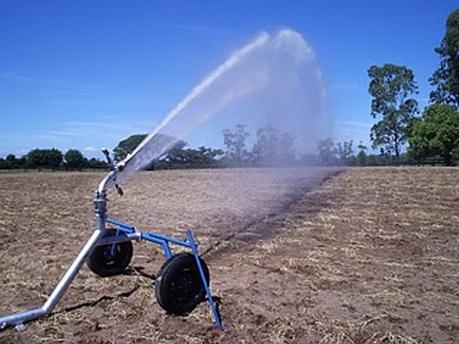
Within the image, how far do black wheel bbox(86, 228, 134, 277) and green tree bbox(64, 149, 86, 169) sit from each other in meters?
54.4

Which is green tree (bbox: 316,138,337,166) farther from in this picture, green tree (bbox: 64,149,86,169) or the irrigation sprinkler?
green tree (bbox: 64,149,86,169)

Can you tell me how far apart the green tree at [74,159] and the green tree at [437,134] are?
1681 inches

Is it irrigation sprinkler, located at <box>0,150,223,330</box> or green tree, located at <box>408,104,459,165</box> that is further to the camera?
green tree, located at <box>408,104,459,165</box>

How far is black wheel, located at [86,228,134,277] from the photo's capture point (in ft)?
24.7

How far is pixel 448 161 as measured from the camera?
5978 centimetres

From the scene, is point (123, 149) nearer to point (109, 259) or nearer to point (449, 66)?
point (109, 259)

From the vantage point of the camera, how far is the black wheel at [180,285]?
5863mm

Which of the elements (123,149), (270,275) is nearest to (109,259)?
(270,275)

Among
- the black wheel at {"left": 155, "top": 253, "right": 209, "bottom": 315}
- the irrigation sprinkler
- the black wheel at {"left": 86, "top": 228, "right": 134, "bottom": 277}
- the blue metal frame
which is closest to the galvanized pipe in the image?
the irrigation sprinkler

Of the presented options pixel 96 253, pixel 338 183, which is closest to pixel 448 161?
pixel 338 183

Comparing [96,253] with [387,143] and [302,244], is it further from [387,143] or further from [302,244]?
[387,143]

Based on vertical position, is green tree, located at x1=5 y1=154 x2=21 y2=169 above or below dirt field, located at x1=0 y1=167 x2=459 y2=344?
above

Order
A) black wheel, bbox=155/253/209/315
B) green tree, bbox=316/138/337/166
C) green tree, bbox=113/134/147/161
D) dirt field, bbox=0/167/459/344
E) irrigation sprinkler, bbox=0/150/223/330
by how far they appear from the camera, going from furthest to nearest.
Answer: green tree, bbox=316/138/337/166 < green tree, bbox=113/134/147/161 < black wheel, bbox=155/253/209/315 < irrigation sprinkler, bbox=0/150/223/330 < dirt field, bbox=0/167/459/344

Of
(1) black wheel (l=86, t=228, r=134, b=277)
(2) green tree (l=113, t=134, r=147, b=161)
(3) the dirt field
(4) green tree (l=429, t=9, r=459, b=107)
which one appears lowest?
(3) the dirt field
